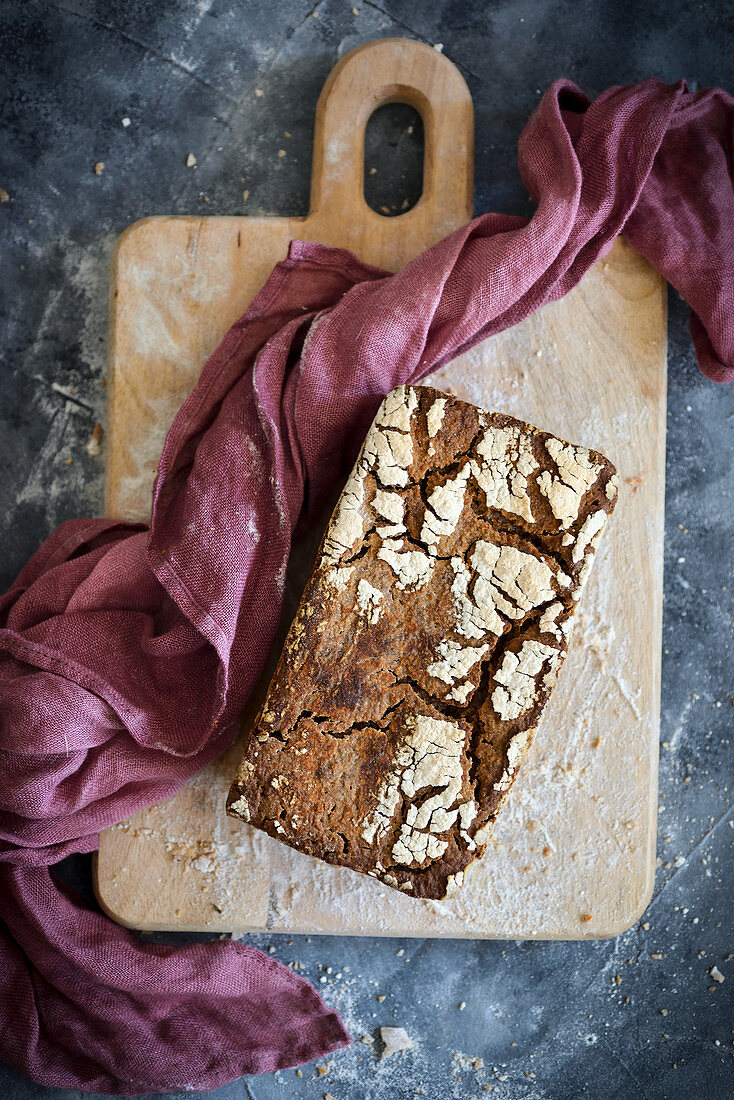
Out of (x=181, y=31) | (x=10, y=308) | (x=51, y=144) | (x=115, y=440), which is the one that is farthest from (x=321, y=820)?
(x=181, y=31)

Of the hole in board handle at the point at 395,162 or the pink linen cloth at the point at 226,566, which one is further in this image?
the hole in board handle at the point at 395,162

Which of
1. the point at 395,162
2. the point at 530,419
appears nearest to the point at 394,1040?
the point at 530,419

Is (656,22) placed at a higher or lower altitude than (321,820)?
higher

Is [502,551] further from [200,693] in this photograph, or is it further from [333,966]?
[333,966]

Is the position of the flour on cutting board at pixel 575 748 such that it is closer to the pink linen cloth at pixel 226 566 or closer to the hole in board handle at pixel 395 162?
the pink linen cloth at pixel 226 566

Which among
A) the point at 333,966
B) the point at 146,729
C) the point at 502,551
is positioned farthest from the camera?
the point at 333,966

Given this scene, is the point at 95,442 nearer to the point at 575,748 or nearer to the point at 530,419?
the point at 530,419

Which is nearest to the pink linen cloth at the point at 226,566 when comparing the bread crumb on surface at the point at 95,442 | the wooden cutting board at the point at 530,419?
the wooden cutting board at the point at 530,419
